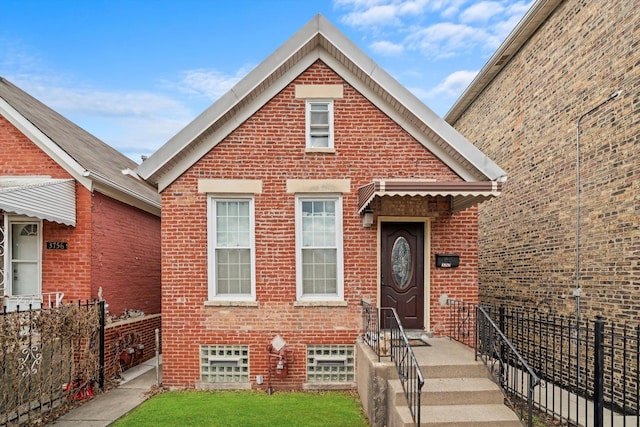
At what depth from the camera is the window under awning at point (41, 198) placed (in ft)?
23.3

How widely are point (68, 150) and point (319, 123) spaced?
212 inches

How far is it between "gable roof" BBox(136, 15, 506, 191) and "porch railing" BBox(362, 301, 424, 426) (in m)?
3.46

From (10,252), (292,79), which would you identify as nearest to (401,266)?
(292,79)

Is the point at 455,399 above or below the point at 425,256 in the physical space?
below

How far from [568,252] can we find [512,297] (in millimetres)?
2760

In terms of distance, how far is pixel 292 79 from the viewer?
316 inches

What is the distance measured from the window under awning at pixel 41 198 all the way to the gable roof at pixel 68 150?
0.41m

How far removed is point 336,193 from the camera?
318 inches

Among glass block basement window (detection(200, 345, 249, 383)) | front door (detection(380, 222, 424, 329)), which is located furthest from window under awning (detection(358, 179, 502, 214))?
glass block basement window (detection(200, 345, 249, 383))

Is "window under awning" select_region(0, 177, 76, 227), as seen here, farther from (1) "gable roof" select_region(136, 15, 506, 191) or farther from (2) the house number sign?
(1) "gable roof" select_region(136, 15, 506, 191)

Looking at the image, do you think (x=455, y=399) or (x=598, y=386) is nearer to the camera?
(x=598, y=386)

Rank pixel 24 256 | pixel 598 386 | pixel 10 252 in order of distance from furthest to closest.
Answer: pixel 24 256 < pixel 10 252 < pixel 598 386

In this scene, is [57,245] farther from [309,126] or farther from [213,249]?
[309,126]

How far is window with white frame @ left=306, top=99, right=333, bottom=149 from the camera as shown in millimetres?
8109
